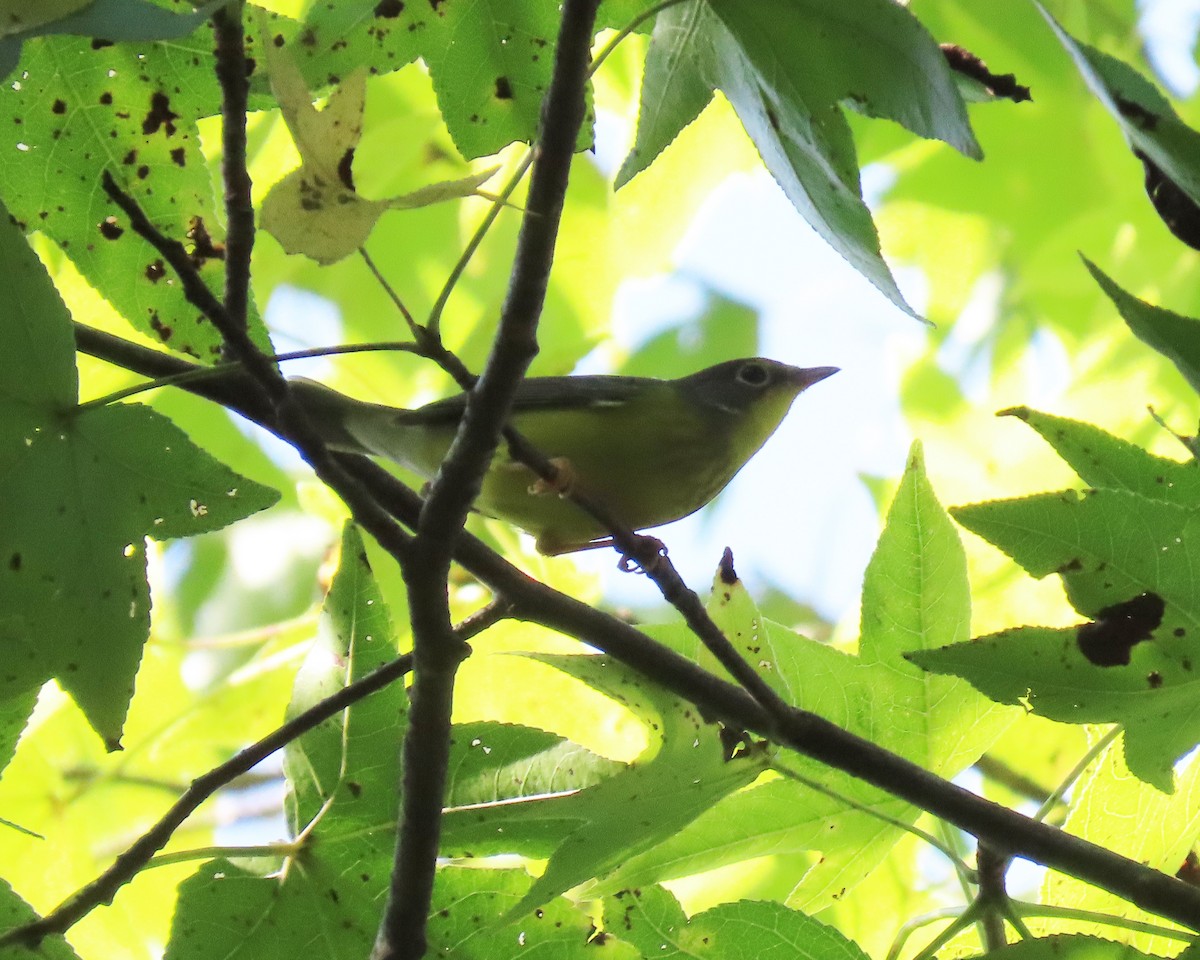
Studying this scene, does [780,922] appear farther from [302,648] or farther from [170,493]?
[302,648]

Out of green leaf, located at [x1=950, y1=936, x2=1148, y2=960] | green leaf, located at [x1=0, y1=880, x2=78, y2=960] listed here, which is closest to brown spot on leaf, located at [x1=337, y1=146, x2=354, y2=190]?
green leaf, located at [x1=0, y1=880, x2=78, y2=960]

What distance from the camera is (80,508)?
2.01 meters

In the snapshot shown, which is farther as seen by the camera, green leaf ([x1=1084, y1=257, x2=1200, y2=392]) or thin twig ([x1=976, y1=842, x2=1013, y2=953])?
thin twig ([x1=976, y1=842, x2=1013, y2=953])

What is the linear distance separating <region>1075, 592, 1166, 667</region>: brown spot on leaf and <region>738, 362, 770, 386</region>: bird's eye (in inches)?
89.8

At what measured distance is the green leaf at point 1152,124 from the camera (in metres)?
1.72

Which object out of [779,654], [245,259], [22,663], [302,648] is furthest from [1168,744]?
[302,648]

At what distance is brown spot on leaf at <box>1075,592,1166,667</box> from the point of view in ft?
6.73

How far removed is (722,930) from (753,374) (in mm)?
2335

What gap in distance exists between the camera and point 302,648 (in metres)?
4.00

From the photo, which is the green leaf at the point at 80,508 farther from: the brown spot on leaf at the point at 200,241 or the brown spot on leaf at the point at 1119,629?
the brown spot on leaf at the point at 1119,629

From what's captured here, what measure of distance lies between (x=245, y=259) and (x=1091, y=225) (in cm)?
349

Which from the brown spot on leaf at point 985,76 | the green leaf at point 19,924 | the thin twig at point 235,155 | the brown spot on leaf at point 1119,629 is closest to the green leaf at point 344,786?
the green leaf at point 19,924

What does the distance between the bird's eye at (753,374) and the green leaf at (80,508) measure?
249 centimetres

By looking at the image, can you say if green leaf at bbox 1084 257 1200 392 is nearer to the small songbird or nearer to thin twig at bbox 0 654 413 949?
thin twig at bbox 0 654 413 949
